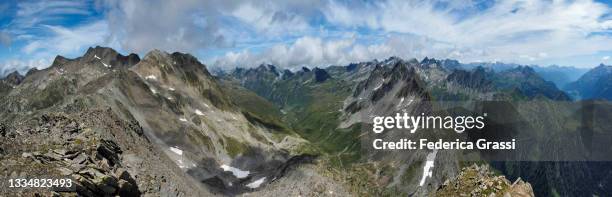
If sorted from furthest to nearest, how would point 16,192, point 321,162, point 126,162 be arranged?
point 321,162
point 126,162
point 16,192

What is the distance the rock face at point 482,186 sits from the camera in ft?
193

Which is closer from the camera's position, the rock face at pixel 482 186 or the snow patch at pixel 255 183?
the rock face at pixel 482 186

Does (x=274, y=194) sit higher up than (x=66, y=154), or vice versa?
(x=66, y=154)

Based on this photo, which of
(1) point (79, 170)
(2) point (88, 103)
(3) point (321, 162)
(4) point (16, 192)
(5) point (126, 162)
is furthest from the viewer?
(2) point (88, 103)

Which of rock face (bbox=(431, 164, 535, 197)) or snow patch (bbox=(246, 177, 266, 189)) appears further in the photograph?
snow patch (bbox=(246, 177, 266, 189))

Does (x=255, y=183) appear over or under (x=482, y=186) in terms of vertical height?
under

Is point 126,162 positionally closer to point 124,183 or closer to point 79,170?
point 124,183

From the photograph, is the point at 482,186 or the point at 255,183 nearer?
the point at 482,186

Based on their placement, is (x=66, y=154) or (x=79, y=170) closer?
(x=79, y=170)

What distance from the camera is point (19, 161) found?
5631 centimetres

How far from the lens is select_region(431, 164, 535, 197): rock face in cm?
5884

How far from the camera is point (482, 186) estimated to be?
6138 centimetres

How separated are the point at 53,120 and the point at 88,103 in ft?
343

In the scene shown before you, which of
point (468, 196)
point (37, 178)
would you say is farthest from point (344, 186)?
point (37, 178)
